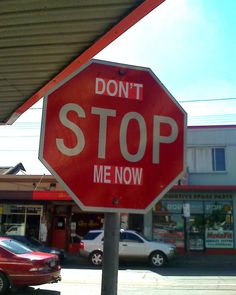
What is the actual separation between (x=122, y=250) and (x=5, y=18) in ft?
60.6

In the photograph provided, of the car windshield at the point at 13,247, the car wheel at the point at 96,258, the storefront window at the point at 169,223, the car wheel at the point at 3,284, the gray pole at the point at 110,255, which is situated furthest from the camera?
the storefront window at the point at 169,223

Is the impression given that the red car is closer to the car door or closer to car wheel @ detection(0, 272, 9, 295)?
car wheel @ detection(0, 272, 9, 295)

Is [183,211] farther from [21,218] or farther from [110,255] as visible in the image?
[110,255]

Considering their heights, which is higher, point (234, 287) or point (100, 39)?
point (100, 39)

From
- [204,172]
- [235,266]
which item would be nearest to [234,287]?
[235,266]

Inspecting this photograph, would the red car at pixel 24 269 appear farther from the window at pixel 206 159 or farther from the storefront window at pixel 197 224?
the window at pixel 206 159

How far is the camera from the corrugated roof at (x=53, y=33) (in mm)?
3725

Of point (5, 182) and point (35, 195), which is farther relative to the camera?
point (5, 182)

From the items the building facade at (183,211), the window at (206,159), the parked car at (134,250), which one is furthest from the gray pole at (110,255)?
the window at (206,159)

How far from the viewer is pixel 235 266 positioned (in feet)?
69.9

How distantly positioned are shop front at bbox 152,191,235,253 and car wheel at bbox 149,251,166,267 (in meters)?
5.08

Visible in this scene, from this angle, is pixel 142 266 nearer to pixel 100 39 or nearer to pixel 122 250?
pixel 122 250

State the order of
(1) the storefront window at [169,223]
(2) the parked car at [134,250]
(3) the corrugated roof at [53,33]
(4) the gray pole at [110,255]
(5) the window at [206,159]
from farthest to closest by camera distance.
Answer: (5) the window at [206,159]
(1) the storefront window at [169,223]
(2) the parked car at [134,250]
(3) the corrugated roof at [53,33]
(4) the gray pole at [110,255]

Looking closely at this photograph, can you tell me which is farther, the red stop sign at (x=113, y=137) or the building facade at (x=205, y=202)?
the building facade at (x=205, y=202)
